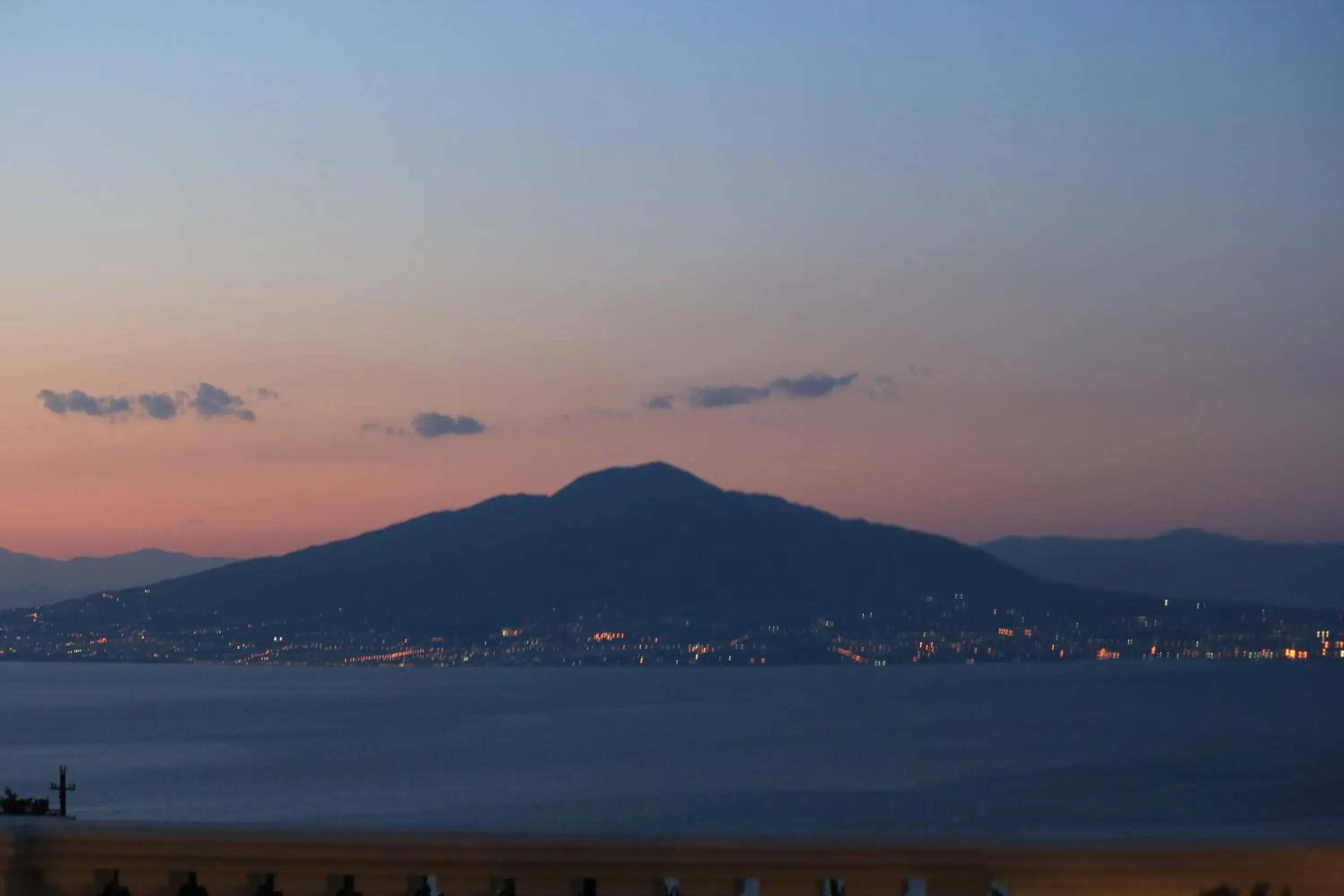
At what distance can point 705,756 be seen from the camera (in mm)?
93750

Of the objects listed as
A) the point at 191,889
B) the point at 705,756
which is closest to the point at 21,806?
the point at 191,889

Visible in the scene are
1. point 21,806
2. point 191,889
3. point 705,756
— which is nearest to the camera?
point 191,889

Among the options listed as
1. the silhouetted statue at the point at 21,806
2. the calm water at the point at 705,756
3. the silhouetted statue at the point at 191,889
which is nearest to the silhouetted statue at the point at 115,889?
the silhouetted statue at the point at 191,889

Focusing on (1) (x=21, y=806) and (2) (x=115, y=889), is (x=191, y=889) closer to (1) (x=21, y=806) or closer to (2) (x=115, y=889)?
(2) (x=115, y=889)

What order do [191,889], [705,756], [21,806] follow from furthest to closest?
1. [705,756]
2. [21,806]
3. [191,889]

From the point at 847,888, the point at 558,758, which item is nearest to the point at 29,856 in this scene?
the point at 847,888

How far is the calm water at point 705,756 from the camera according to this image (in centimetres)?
7100

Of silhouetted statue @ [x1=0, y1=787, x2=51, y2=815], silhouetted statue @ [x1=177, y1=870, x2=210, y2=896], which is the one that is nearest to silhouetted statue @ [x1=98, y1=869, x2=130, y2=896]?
silhouetted statue @ [x1=177, y1=870, x2=210, y2=896]

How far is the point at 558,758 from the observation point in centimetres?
9450

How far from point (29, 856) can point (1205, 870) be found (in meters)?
3.28

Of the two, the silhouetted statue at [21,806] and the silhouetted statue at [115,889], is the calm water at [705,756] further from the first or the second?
the silhouetted statue at [115,889]

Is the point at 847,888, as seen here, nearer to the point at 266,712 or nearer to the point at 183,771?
the point at 183,771

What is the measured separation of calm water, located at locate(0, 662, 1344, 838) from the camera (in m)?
71.0

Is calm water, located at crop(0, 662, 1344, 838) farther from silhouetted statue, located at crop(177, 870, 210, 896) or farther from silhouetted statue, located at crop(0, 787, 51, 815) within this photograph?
silhouetted statue, located at crop(177, 870, 210, 896)
